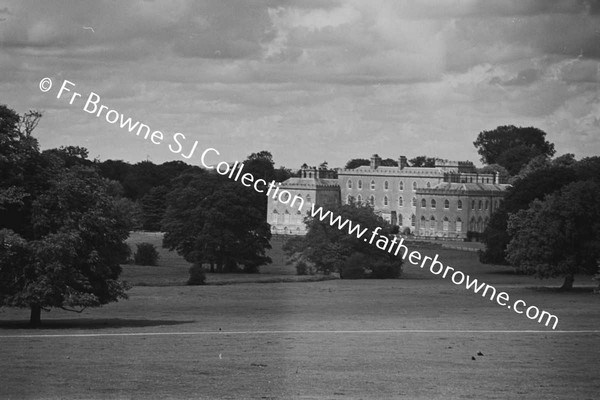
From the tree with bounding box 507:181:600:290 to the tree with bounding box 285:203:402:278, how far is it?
1317 cm

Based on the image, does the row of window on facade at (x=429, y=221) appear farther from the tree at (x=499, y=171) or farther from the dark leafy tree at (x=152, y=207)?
the dark leafy tree at (x=152, y=207)

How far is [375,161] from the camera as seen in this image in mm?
139250

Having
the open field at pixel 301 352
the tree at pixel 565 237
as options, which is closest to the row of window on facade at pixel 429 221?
the tree at pixel 565 237

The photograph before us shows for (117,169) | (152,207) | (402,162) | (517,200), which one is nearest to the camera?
(517,200)

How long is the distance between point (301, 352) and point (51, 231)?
817 cm

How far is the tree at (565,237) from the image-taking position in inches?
2140

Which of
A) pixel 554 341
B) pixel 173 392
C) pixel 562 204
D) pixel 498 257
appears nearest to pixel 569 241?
pixel 562 204

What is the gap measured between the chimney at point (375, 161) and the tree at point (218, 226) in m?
65.5

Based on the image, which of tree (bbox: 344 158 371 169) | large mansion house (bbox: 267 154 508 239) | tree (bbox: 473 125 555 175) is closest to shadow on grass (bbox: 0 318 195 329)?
large mansion house (bbox: 267 154 508 239)

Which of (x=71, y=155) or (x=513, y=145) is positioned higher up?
(x=513, y=145)

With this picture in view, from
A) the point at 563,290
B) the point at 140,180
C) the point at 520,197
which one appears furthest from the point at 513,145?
the point at 563,290

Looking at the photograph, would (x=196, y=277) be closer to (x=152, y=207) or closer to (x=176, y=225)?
(x=176, y=225)

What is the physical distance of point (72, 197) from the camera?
30.6 m

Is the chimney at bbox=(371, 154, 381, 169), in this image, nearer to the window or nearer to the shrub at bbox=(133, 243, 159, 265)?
the window
